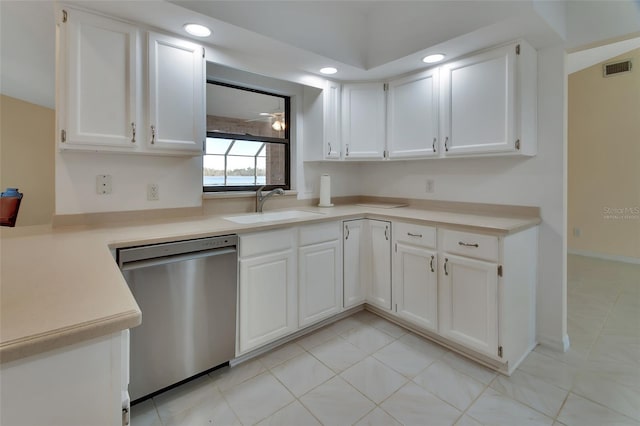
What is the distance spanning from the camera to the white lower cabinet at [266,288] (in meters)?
1.99

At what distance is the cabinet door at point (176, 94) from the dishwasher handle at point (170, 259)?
728 millimetres

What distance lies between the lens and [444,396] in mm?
1745

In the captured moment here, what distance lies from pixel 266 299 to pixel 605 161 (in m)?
4.97

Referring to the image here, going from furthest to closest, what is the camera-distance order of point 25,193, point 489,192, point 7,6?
1. point 25,193
2. point 489,192
3. point 7,6

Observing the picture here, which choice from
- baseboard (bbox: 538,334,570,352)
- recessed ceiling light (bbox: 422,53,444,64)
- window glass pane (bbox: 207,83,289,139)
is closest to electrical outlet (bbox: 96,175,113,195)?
window glass pane (bbox: 207,83,289,139)

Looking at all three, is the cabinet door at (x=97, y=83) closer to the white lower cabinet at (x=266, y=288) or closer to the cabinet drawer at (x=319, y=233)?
the white lower cabinet at (x=266, y=288)

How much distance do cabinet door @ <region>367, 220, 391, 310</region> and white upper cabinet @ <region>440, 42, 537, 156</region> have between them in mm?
826

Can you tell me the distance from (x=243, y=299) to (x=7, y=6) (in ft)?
7.64

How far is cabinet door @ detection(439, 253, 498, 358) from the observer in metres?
1.94

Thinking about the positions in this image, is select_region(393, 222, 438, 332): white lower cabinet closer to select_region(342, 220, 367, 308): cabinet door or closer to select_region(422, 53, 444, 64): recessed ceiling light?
select_region(342, 220, 367, 308): cabinet door

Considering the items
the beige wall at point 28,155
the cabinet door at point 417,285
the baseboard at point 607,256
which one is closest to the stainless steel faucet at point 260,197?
the cabinet door at point 417,285

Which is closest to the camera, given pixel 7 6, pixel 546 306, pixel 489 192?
pixel 7 6

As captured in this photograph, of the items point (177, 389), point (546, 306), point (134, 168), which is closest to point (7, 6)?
point (134, 168)

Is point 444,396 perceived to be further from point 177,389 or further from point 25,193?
point 25,193
